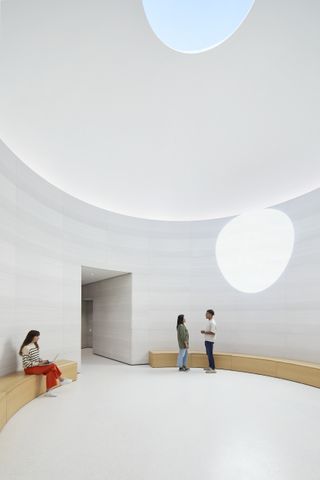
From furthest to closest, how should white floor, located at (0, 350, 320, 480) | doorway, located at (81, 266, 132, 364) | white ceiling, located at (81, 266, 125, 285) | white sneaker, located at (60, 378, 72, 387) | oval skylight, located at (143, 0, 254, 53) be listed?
doorway, located at (81, 266, 132, 364)
white ceiling, located at (81, 266, 125, 285)
white sneaker, located at (60, 378, 72, 387)
oval skylight, located at (143, 0, 254, 53)
white floor, located at (0, 350, 320, 480)

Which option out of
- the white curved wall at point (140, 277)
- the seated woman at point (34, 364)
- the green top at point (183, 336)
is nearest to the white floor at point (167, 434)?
the seated woman at point (34, 364)

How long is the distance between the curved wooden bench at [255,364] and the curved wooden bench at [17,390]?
11.2ft

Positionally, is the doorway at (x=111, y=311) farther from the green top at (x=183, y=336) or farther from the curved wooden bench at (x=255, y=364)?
the green top at (x=183, y=336)

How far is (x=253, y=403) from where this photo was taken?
586cm

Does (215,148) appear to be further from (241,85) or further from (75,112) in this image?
(75,112)

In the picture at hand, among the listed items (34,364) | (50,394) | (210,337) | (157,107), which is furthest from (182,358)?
(157,107)

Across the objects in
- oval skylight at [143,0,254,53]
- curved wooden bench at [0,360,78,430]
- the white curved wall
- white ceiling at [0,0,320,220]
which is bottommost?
curved wooden bench at [0,360,78,430]

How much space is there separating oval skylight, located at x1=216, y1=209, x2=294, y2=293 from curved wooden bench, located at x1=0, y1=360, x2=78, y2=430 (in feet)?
18.4

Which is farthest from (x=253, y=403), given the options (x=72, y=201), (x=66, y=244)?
(x=72, y=201)

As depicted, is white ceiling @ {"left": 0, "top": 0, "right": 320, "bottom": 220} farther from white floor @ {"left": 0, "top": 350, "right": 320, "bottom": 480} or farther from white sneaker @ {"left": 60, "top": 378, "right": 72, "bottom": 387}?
white floor @ {"left": 0, "top": 350, "right": 320, "bottom": 480}

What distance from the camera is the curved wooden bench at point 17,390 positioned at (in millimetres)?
4719

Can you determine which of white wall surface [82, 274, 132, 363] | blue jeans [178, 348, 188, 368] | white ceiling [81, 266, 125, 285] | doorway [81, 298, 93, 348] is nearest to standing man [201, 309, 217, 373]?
blue jeans [178, 348, 188, 368]

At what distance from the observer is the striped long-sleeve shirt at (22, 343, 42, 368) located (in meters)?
6.26

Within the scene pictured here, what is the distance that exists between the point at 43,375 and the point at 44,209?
12.0ft
